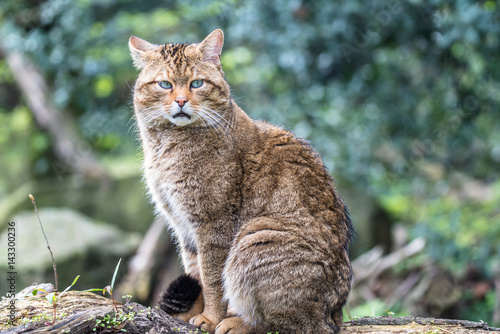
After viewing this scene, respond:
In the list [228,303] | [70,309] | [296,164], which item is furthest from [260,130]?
[70,309]

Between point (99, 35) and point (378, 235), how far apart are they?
5913mm

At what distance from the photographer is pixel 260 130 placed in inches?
162

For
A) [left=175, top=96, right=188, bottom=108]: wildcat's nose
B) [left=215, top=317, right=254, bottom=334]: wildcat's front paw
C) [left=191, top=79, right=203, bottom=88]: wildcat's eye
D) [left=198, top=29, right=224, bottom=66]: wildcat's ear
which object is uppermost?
[left=198, top=29, right=224, bottom=66]: wildcat's ear

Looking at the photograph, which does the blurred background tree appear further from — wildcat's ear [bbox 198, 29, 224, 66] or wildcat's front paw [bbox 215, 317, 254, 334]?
wildcat's front paw [bbox 215, 317, 254, 334]

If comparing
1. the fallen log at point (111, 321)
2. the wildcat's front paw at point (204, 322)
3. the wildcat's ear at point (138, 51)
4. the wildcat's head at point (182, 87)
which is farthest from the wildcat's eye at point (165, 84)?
the wildcat's front paw at point (204, 322)

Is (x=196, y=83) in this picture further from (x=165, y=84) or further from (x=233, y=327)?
(x=233, y=327)

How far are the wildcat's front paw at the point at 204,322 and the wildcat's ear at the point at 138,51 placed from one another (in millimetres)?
2013

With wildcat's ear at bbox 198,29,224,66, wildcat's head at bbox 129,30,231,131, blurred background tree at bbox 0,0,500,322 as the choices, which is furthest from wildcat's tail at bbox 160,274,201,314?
blurred background tree at bbox 0,0,500,322

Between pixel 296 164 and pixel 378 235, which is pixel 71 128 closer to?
pixel 378 235

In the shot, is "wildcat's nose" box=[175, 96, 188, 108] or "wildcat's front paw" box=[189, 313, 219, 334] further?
"wildcat's nose" box=[175, 96, 188, 108]

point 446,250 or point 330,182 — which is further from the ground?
point 330,182

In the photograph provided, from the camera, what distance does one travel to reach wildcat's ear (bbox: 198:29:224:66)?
407 cm

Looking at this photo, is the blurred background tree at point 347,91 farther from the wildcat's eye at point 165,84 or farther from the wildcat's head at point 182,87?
the wildcat's eye at point 165,84

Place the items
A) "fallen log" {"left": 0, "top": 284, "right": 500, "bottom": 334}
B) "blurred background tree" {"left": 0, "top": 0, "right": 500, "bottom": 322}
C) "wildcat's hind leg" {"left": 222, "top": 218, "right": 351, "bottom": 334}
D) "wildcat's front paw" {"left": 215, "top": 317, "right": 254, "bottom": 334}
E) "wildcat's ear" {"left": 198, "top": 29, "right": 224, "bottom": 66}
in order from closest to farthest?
"fallen log" {"left": 0, "top": 284, "right": 500, "bottom": 334} → "wildcat's hind leg" {"left": 222, "top": 218, "right": 351, "bottom": 334} → "wildcat's front paw" {"left": 215, "top": 317, "right": 254, "bottom": 334} → "wildcat's ear" {"left": 198, "top": 29, "right": 224, "bottom": 66} → "blurred background tree" {"left": 0, "top": 0, "right": 500, "bottom": 322}
